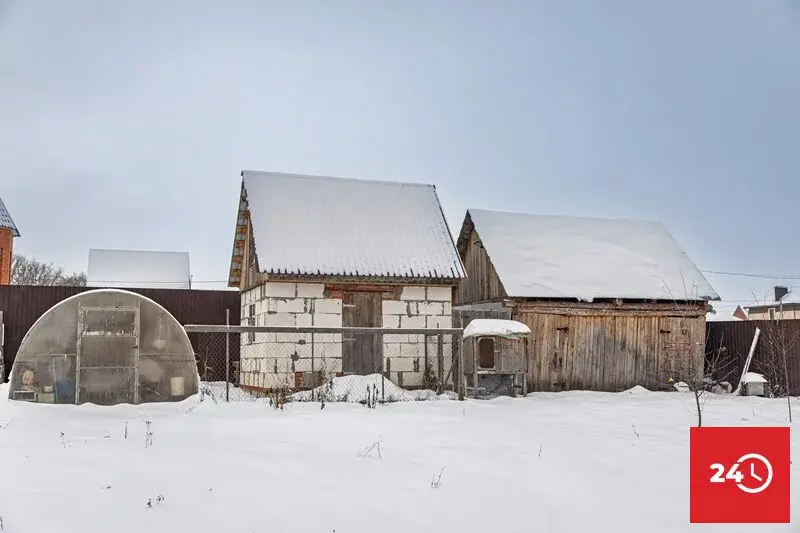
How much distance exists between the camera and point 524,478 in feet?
30.5

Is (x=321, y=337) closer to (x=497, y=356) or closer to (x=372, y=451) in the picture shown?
(x=497, y=356)

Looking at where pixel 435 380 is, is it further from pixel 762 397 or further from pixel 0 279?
pixel 0 279

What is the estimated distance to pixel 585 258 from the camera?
2480cm

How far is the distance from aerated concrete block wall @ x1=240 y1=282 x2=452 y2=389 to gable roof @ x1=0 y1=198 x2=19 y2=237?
91.7 feet

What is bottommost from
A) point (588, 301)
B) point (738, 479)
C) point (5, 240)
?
point (738, 479)

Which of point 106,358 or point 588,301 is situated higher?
point 588,301

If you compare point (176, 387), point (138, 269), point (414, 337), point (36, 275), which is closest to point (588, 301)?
point (414, 337)

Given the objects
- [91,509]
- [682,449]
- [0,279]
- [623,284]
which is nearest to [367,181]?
[623,284]

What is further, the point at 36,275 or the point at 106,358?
the point at 36,275

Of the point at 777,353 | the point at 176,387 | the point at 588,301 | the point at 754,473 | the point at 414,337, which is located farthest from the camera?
the point at 588,301

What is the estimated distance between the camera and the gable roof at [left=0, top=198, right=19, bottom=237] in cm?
4259

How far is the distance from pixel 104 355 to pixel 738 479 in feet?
38.2

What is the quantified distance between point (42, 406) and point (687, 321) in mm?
18134

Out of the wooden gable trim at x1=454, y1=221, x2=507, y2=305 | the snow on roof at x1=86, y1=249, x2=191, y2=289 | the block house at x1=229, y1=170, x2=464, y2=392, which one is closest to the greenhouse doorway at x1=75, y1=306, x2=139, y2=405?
the block house at x1=229, y1=170, x2=464, y2=392
